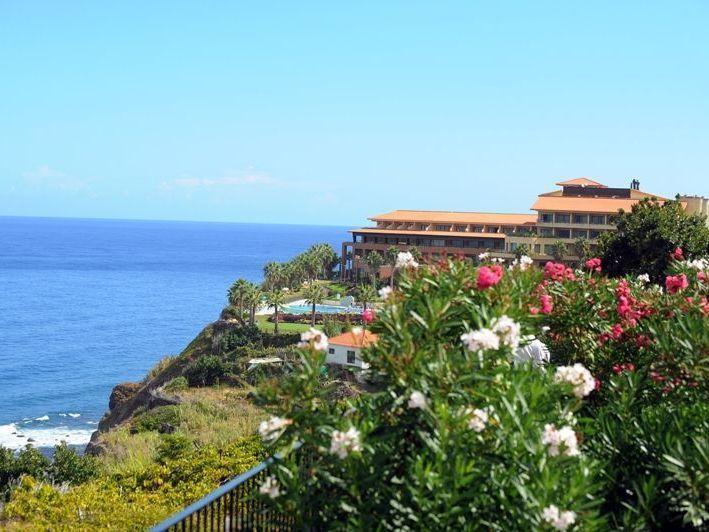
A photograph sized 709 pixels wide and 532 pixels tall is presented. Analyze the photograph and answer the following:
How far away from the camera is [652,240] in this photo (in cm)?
3603

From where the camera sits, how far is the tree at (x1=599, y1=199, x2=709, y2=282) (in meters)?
35.1

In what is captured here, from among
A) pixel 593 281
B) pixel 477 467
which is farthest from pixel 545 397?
pixel 593 281

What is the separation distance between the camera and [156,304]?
125312 millimetres

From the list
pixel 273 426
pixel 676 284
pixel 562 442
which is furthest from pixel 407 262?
pixel 676 284

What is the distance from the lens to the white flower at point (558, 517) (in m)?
4.54

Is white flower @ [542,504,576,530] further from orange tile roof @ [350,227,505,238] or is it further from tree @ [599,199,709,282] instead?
orange tile roof @ [350,227,505,238]

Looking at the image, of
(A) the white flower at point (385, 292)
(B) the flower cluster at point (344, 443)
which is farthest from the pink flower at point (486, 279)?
(B) the flower cluster at point (344, 443)

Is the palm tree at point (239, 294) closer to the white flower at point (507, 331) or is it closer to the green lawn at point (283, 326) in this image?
the green lawn at point (283, 326)

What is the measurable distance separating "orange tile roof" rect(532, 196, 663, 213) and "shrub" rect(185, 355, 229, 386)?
44422 mm

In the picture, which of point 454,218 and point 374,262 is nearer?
point 374,262

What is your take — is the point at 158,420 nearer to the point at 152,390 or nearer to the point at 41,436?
the point at 152,390

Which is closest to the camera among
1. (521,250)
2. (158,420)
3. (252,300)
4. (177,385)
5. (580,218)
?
(158,420)

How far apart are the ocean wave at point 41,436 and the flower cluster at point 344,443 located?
50727mm

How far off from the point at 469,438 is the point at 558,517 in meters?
0.73
